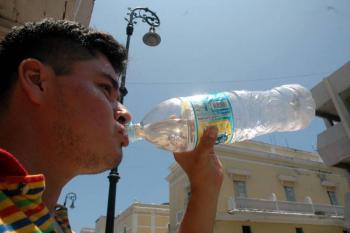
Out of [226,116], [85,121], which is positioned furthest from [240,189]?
[85,121]

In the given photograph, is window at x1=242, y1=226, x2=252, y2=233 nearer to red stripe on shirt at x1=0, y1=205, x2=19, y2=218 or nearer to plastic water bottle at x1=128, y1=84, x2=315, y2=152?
plastic water bottle at x1=128, y1=84, x2=315, y2=152

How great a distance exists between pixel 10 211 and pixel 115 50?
1.08 metres

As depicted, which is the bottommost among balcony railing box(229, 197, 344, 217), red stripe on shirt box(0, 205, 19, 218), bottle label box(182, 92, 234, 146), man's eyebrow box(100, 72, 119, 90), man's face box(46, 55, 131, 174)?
red stripe on shirt box(0, 205, 19, 218)

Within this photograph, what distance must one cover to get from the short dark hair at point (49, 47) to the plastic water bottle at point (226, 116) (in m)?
1.01

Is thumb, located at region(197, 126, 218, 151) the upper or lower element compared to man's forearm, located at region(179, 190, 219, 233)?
upper

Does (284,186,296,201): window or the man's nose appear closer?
the man's nose

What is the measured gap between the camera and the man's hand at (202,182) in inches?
72.2

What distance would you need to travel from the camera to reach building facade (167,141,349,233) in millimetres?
16906

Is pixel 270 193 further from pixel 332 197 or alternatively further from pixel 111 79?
pixel 111 79

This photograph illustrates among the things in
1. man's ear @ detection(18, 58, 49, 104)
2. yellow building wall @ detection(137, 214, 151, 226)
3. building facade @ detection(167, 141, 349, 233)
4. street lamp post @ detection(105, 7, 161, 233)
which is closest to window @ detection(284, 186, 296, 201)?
building facade @ detection(167, 141, 349, 233)

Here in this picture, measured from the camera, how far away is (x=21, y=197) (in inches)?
32.5

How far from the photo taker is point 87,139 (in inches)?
48.0

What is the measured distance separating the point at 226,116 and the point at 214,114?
0.34ft

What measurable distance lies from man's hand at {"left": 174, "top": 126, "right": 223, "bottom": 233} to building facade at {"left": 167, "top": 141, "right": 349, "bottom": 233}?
50.3 ft
